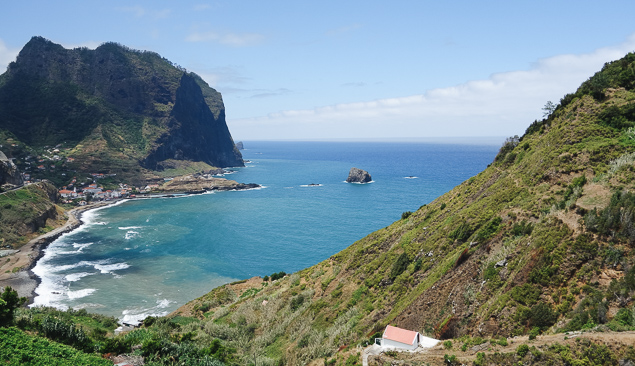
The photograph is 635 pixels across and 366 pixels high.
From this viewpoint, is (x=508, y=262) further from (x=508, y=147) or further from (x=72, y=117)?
(x=72, y=117)

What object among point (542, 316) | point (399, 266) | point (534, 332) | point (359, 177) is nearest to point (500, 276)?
point (542, 316)

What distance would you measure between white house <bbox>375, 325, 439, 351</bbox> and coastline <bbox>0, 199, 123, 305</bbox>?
57.7 meters

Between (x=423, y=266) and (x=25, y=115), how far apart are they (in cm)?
20171

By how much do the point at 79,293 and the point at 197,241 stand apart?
3022 centimetres

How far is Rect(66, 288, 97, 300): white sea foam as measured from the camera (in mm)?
56112

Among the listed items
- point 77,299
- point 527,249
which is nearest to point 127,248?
point 77,299

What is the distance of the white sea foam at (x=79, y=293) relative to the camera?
56112 millimetres

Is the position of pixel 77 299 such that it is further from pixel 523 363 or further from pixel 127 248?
pixel 523 363

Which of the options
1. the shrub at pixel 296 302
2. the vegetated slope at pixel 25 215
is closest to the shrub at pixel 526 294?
the shrub at pixel 296 302

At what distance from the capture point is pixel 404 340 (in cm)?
1748

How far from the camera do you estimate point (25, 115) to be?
6476 inches

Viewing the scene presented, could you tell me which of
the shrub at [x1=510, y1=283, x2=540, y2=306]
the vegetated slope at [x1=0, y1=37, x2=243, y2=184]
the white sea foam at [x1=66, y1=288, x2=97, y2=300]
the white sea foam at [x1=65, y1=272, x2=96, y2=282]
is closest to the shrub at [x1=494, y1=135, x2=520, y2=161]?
the shrub at [x1=510, y1=283, x2=540, y2=306]

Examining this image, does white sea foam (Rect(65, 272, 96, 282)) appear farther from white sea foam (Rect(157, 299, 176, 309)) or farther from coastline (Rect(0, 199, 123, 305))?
white sea foam (Rect(157, 299, 176, 309))

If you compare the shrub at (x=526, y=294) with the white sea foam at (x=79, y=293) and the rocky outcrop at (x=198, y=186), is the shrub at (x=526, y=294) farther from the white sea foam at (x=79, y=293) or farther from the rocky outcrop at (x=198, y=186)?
the rocky outcrop at (x=198, y=186)
